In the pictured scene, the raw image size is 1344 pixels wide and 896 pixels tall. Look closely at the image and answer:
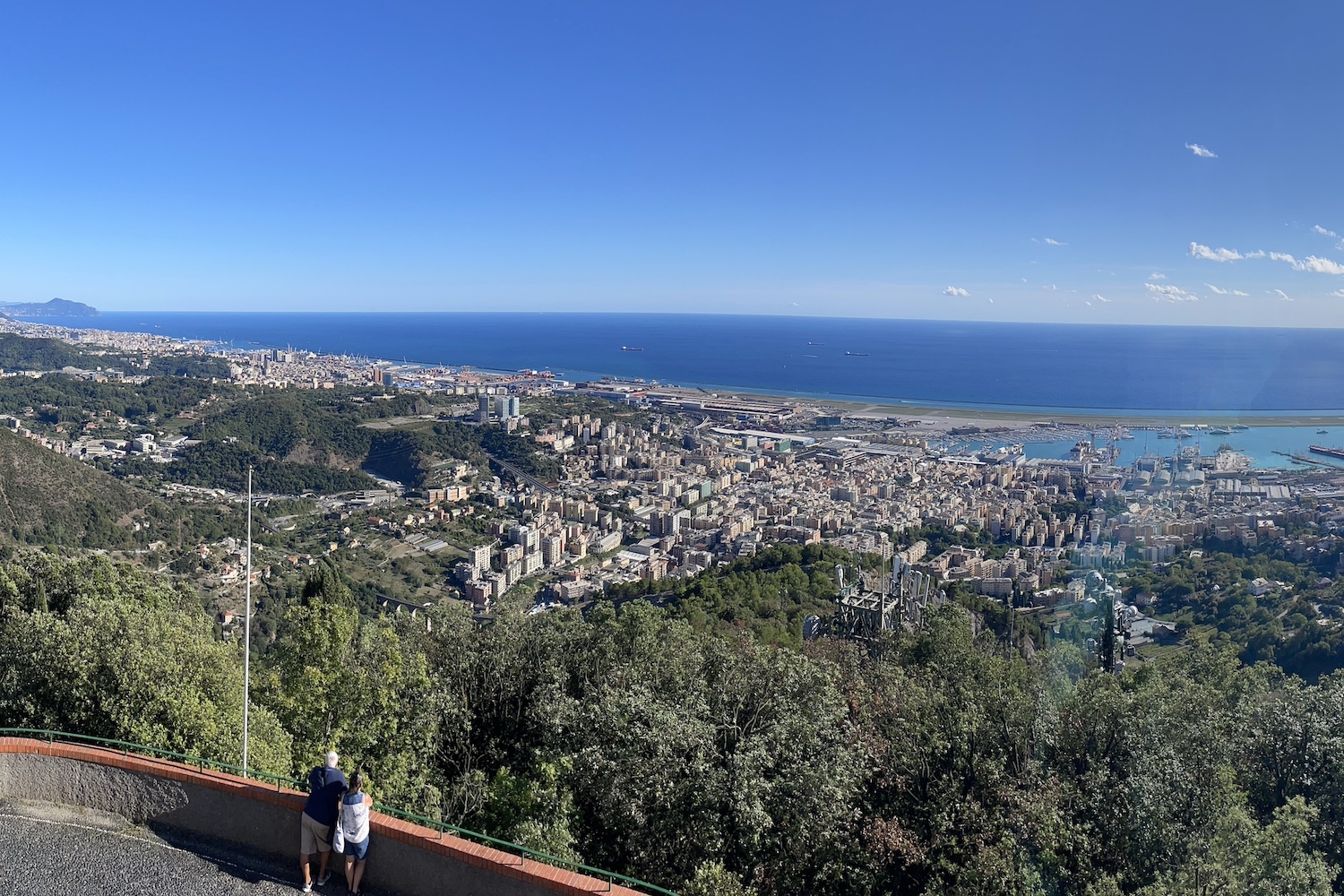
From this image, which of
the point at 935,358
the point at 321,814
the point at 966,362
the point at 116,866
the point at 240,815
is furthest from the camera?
the point at 935,358

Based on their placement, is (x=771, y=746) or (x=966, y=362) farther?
(x=966, y=362)

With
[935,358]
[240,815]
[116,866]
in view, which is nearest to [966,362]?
[935,358]

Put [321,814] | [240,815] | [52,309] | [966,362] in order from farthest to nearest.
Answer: [52,309], [966,362], [240,815], [321,814]

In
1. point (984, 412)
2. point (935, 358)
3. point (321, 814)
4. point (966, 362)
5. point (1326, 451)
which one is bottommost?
point (321, 814)

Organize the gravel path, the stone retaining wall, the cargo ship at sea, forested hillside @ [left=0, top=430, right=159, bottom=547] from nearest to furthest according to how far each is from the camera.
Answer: the stone retaining wall → the gravel path → the cargo ship at sea → forested hillside @ [left=0, top=430, right=159, bottom=547]

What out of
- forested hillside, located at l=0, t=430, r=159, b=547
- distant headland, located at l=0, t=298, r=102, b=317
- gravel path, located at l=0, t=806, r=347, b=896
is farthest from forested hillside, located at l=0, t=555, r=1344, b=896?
distant headland, located at l=0, t=298, r=102, b=317

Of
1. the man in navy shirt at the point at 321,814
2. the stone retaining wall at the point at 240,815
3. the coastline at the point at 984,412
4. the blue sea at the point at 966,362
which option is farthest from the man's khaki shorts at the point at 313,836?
the coastline at the point at 984,412

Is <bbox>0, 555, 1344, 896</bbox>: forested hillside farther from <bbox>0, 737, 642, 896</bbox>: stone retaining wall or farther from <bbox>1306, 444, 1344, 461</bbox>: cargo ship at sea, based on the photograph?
<bbox>1306, 444, 1344, 461</bbox>: cargo ship at sea

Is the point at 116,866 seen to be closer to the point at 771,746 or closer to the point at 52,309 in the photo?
the point at 771,746
